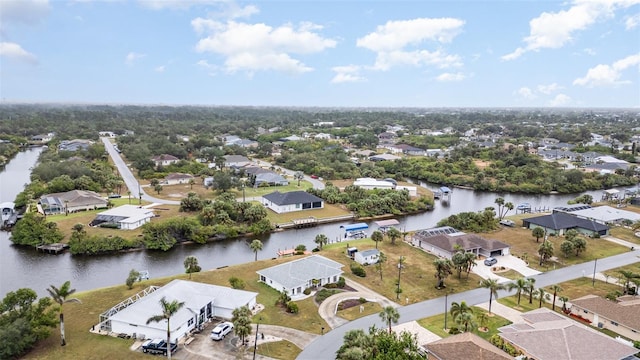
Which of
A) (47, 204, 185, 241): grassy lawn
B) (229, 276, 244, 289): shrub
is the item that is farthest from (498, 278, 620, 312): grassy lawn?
(47, 204, 185, 241): grassy lawn

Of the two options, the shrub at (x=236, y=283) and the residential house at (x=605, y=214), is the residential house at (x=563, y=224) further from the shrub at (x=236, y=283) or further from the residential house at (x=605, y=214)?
the shrub at (x=236, y=283)

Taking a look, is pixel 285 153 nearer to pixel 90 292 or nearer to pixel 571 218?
pixel 571 218

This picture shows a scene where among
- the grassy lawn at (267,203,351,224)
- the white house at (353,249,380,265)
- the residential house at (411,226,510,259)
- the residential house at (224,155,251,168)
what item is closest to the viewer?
the white house at (353,249,380,265)

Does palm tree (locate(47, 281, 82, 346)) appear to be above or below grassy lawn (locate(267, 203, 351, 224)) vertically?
above

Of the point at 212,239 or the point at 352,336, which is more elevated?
the point at 352,336

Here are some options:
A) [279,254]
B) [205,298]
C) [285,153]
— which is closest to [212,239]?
[279,254]

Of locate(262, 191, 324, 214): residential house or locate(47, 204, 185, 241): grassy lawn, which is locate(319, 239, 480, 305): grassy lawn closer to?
locate(262, 191, 324, 214): residential house
